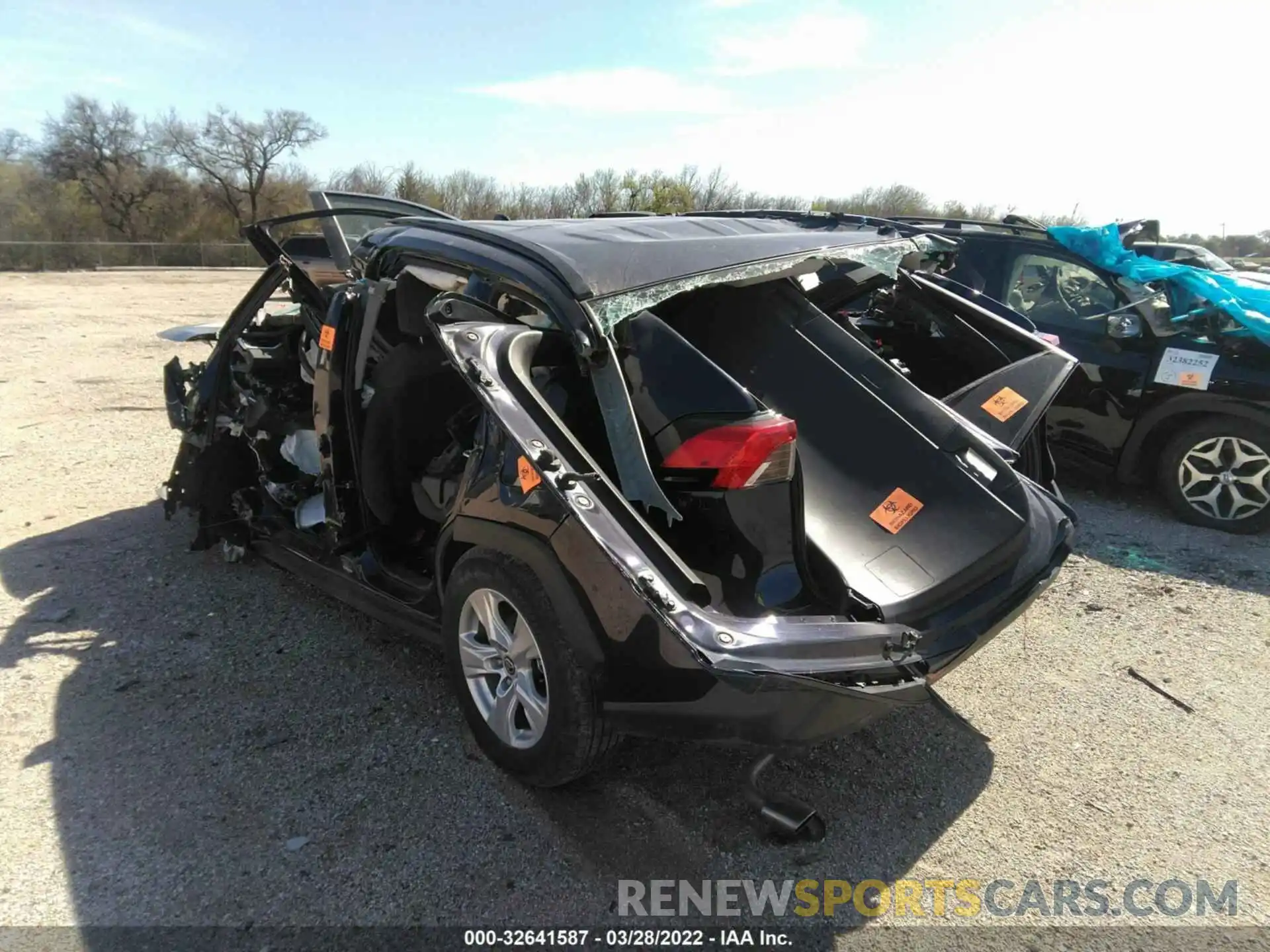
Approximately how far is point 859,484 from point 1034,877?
1.31 metres

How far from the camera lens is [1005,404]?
3.36 meters

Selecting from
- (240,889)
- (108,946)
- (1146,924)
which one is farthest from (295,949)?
(1146,924)

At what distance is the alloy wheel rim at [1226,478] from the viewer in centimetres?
524

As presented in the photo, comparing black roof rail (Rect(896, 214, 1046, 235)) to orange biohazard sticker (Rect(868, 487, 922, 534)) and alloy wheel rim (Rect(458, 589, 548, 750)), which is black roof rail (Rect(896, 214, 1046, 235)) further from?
alloy wheel rim (Rect(458, 589, 548, 750))

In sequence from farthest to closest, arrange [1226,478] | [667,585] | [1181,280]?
1. [1181,280]
2. [1226,478]
3. [667,585]

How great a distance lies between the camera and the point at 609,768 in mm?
2916

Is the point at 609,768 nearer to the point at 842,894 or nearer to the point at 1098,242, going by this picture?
the point at 842,894

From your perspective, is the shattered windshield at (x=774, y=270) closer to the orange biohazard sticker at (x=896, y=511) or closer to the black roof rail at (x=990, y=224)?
A: the orange biohazard sticker at (x=896, y=511)

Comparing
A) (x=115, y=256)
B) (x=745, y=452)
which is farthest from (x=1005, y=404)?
(x=115, y=256)

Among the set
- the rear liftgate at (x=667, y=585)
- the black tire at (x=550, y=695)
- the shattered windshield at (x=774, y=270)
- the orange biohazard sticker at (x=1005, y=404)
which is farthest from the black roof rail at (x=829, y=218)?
the black tire at (x=550, y=695)

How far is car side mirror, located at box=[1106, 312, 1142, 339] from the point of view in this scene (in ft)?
18.4

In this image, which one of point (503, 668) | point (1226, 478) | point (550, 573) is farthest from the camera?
point (1226, 478)

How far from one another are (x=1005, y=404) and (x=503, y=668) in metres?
2.24

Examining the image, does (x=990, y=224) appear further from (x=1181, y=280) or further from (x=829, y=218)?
(x=829, y=218)
